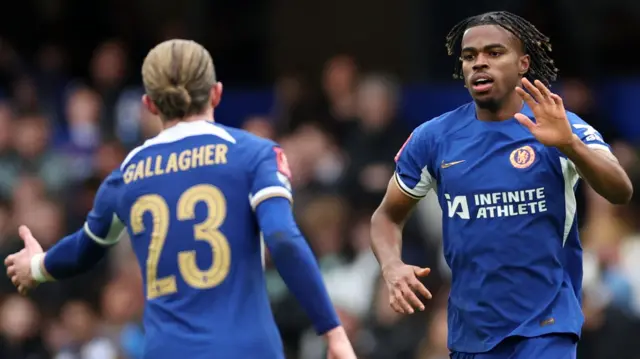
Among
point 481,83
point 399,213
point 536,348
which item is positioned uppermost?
point 481,83

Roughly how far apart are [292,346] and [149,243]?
563 cm

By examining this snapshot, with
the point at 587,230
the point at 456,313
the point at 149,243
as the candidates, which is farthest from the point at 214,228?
the point at 587,230

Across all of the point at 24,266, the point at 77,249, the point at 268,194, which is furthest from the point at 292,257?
the point at 24,266

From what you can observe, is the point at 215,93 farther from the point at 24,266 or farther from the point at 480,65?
the point at 24,266

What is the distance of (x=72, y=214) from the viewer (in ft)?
44.3

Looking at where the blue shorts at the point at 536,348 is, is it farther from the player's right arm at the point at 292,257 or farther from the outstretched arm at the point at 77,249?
the outstretched arm at the point at 77,249

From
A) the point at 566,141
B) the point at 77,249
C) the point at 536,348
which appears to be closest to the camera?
the point at 566,141

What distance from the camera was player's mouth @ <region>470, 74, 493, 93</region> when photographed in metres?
6.48

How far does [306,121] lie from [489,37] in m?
7.59

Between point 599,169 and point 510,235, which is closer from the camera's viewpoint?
point 599,169

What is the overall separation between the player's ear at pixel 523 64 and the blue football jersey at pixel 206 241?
43.0 inches

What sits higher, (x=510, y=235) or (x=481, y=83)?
(x=481, y=83)

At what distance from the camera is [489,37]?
6504 millimetres

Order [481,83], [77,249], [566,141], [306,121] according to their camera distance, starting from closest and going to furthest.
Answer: [566,141] < [481,83] < [77,249] < [306,121]
